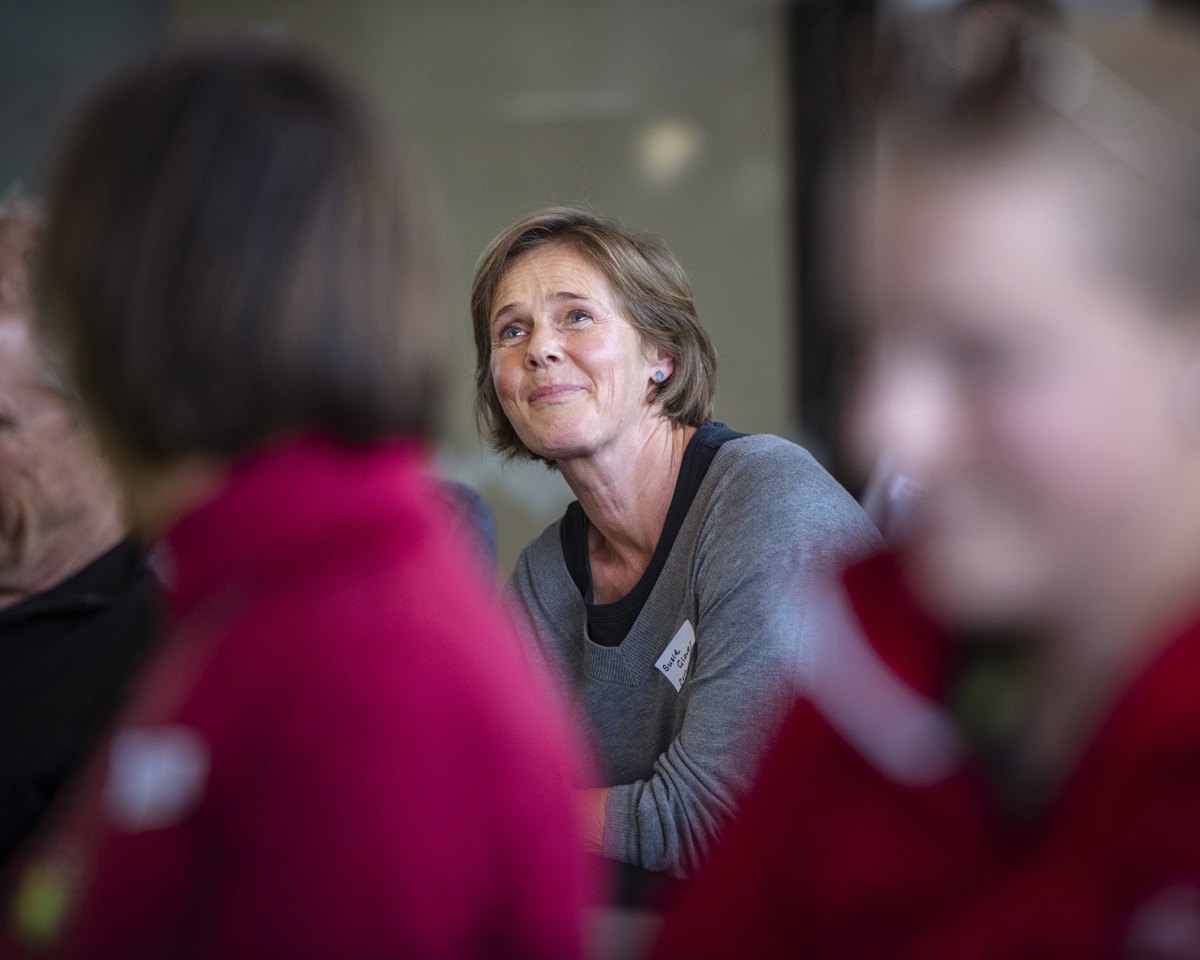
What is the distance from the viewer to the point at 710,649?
5.37 ft

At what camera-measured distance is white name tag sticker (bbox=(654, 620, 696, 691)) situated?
175cm

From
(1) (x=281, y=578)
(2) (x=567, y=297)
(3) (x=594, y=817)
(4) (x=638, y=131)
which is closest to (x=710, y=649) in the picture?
(3) (x=594, y=817)

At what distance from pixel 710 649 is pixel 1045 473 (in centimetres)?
102

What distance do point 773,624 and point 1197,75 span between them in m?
1.05

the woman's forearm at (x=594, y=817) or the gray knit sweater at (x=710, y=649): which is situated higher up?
the gray knit sweater at (x=710, y=649)

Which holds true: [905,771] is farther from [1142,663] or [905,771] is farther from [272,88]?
[272,88]

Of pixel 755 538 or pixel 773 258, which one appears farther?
pixel 773 258

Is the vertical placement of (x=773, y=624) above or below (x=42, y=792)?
above

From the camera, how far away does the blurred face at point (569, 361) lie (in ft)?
6.66

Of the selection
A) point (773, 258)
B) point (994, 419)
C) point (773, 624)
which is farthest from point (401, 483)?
point (773, 258)

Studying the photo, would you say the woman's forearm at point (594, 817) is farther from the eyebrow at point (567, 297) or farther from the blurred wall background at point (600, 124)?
the blurred wall background at point (600, 124)

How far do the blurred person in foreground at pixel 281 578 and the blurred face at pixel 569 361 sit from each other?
1239 millimetres

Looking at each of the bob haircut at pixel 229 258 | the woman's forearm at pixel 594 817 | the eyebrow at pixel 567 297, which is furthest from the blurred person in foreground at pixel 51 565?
the eyebrow at pixel 567 297

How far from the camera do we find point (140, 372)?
72 cm
